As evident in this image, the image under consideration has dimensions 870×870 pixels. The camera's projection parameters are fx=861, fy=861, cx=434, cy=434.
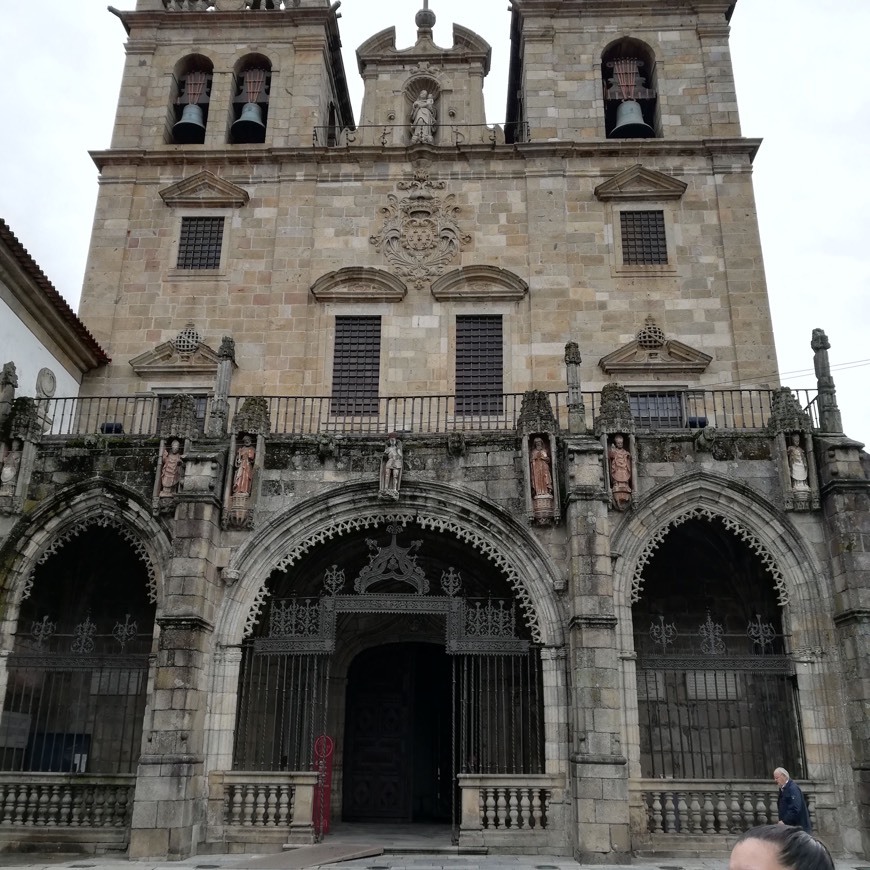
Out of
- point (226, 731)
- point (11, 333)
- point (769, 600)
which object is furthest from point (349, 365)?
point (769, 600)

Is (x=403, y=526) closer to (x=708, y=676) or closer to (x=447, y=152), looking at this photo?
(x=708, y=676)

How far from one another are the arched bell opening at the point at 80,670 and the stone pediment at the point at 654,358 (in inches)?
406

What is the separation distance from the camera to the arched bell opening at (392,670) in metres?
13.8

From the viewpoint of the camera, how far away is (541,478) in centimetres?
1391

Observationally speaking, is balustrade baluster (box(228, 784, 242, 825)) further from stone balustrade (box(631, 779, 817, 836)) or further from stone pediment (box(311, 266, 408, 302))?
stone pediment (box(311, 266, 408, 302))

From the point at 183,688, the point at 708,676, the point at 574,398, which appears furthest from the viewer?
the point at 708,676

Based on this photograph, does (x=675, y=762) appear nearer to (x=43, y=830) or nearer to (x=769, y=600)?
(x=769, y=600)

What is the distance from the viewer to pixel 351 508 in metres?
14.3

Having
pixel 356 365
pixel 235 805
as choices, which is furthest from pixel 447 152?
pixel 235 805

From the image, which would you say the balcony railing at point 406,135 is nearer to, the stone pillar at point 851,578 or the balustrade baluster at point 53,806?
the stone pillar at point 851,578

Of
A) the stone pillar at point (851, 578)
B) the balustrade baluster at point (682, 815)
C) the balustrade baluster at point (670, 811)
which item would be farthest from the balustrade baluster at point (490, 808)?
the stone pillar at point (851, 578)

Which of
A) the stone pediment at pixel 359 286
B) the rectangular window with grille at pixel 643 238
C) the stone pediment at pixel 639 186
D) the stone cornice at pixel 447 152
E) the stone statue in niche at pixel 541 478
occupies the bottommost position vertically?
the stone statue in niche at pixel 541 478

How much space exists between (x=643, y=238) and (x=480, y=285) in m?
3.92

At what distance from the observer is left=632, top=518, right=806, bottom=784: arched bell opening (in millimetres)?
15039
